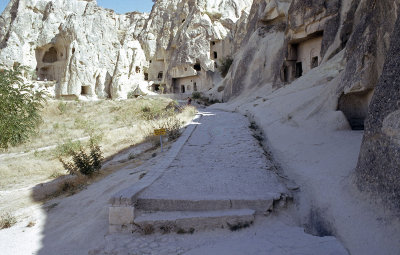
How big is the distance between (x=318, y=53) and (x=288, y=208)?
12224 millimetres

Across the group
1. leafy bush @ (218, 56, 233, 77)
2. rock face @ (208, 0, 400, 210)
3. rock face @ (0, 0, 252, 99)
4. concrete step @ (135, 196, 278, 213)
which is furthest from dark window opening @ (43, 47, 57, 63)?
concrete step @ (135, 196, 278, 213)

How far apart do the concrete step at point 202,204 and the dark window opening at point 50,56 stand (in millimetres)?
34324

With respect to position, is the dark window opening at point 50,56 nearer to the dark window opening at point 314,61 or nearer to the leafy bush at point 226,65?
the leafy bush at point 226,65

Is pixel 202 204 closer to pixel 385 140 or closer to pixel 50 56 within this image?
pixel 385 140

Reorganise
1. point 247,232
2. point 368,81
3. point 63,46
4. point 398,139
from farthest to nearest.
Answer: point 63,46
point 368,81
point 247,232
point 398,139

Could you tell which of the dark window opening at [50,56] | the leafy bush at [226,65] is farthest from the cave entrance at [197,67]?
the dark window opening at [50,56]

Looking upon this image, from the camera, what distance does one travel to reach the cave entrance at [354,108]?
5297mm

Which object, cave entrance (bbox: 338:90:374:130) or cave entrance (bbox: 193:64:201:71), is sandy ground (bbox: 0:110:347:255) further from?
cave entrance (bbox: 193:64:201:71)

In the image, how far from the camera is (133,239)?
3.01m

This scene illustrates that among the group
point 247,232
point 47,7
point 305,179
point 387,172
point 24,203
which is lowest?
point 24,203

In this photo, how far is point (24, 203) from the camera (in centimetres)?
579

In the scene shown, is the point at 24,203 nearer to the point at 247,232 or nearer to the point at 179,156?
the point at 179,156

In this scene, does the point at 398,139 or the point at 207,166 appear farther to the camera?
the point at 207,166

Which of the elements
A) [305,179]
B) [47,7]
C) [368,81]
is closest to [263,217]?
[305,179]
